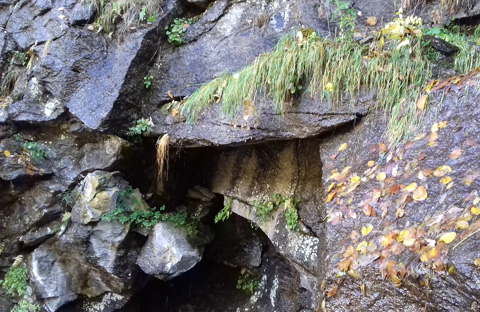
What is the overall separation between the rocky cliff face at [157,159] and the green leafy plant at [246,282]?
19 millimetres

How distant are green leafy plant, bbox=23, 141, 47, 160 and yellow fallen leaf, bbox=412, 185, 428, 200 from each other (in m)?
4.66

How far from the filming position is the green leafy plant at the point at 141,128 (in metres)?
5.07

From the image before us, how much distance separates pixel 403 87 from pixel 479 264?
70.8 inches

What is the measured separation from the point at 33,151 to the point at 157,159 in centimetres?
183

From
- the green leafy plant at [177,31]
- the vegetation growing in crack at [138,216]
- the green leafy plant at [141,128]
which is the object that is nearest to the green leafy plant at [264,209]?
the vegetation growing in crack at [138,216]

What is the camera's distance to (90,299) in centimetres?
539

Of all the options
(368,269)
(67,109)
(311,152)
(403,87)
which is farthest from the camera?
(67,109)

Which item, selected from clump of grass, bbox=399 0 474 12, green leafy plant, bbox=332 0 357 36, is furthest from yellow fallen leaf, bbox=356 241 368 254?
clump of grass, bbox=399 0 474 12

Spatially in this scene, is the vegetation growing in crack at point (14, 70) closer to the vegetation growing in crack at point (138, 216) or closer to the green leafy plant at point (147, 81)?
the green leafy plant at point (147, 81)

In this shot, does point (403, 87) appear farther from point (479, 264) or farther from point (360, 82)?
point (479, 264)

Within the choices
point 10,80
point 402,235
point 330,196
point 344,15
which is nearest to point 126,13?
point 10,80

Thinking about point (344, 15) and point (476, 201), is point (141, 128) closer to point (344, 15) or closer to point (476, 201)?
point (344, 15)

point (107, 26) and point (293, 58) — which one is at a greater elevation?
point (107, 26)

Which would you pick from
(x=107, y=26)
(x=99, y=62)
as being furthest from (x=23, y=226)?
(x=107, y=26)
